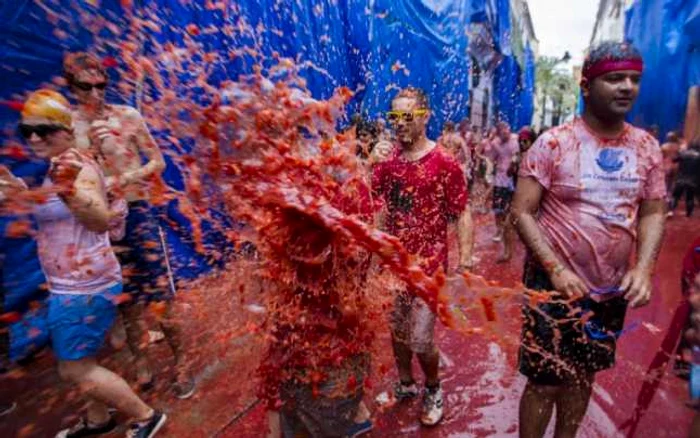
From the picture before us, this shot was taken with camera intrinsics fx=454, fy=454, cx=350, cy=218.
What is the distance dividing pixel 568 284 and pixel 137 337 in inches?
122

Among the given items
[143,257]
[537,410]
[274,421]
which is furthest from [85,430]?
[537,410]

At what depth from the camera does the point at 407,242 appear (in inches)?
113

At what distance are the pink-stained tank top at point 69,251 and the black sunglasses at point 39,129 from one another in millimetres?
215

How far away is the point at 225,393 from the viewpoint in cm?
→ 335

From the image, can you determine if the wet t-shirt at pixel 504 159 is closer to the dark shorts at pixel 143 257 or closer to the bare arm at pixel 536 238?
the bare arm at pixel 536 238

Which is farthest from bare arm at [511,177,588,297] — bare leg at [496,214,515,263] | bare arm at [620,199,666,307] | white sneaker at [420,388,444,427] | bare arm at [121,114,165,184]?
bare leg at [496,214,515,263]

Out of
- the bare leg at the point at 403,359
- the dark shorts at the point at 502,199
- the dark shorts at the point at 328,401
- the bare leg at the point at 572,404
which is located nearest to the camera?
the dark shorts at the point at 328,401

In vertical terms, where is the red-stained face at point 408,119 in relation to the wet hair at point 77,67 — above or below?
below

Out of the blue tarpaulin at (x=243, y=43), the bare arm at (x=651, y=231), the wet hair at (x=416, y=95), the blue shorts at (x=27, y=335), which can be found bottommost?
the blue shorts at (x=27, y=335)

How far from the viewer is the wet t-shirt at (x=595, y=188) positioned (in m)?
2.22

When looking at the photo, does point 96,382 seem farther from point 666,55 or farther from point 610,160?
point 666,55

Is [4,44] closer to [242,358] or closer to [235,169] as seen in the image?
[235,169]

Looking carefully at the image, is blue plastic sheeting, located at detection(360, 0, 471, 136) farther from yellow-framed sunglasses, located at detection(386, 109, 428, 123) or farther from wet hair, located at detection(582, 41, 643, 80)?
wet hair, located at detection(582, 41, 643, 80)

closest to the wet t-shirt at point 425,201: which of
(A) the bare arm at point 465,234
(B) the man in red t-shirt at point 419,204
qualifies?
(B) the man in red t-shirt at point 419,204
